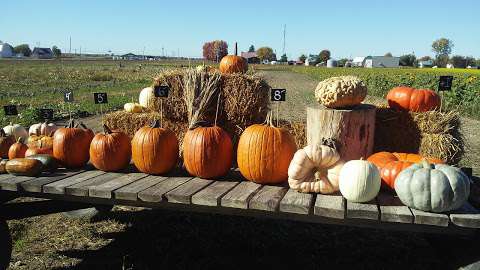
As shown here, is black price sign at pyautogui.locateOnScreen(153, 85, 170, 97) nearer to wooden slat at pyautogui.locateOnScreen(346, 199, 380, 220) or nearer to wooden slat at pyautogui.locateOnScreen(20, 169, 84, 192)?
wooden slat at pyautogui.locateOnScreen(20, 169, 84, 192)

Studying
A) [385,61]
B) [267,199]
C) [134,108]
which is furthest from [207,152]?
[385,61]

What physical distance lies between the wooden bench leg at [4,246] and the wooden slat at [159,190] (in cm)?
129

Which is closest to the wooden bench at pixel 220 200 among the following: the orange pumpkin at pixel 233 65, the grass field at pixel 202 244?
the grass field at pixel 202 244

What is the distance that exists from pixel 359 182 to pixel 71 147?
8.48ft

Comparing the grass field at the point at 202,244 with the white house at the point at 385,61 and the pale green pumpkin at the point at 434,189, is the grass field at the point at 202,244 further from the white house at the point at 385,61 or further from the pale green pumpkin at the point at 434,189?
the white house at the point at 385,61

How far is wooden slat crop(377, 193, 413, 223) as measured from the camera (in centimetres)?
255

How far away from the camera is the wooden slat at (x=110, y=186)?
10.3 feet

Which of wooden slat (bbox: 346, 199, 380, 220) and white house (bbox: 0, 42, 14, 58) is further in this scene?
white house (bbox: 0, 42, 14, 58)

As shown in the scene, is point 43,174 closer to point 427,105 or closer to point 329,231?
point 329,231

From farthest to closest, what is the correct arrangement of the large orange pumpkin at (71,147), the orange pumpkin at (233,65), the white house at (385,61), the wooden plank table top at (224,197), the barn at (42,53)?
the barn at (42,53)
the white house at (385,61)
the orange pumpkin at (233,65)
the large orange pumpkin at (71,147)
the wooden plank table top at (224,197)

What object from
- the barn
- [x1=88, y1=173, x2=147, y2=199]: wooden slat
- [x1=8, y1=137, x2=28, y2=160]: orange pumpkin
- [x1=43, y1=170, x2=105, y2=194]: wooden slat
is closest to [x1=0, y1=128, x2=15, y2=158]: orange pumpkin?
[x1=8, y1=137, x2=28, y2=160]: orange pumpkin

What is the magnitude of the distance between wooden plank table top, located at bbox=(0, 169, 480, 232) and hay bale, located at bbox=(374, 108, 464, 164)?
1.48 m

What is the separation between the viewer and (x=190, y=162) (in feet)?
11.5

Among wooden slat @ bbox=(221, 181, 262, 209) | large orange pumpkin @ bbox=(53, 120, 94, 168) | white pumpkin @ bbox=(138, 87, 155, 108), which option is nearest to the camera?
wooden slat @ bbox=(221, 181, 262, 209)
